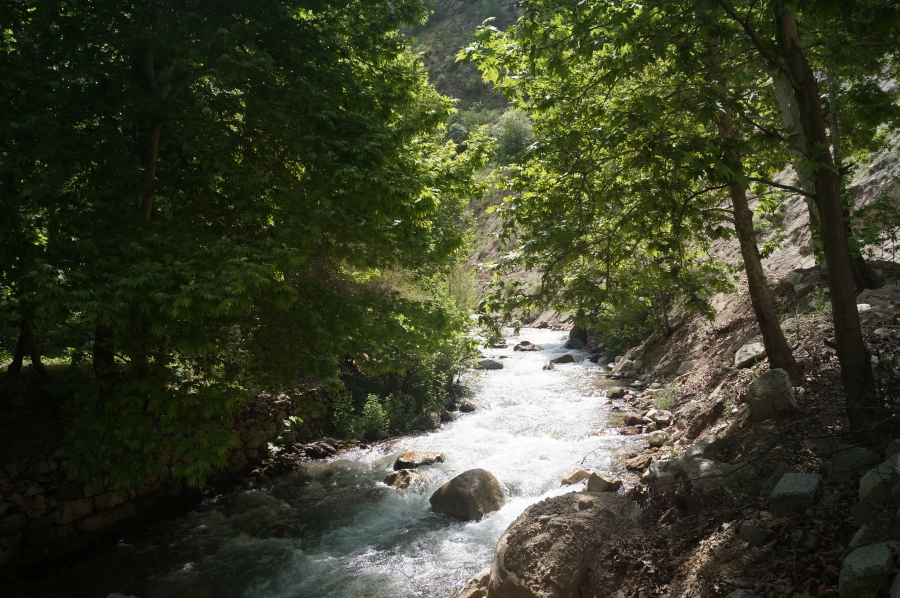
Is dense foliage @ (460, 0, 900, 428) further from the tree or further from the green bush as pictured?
the green bush

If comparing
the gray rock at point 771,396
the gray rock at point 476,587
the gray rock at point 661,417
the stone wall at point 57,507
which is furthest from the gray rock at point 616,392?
the stone wall at point 57,507

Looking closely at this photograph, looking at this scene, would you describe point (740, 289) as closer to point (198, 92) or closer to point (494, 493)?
point (494, 493)

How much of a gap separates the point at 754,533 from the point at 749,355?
5476mm

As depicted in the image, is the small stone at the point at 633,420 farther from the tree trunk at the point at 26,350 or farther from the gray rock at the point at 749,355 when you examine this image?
the tree trunk at the point at 26,350

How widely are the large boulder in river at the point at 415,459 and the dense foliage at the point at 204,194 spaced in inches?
142

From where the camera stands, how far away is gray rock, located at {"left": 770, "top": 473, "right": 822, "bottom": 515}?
3.85 m

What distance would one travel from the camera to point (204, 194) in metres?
6.96

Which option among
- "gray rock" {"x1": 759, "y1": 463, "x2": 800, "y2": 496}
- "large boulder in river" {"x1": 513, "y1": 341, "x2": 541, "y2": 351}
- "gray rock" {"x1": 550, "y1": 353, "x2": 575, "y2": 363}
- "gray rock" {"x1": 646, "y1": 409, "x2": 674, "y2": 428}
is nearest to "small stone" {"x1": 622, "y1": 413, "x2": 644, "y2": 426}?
"gray rock" {"x1": 646, "y1": 409, "x2": 674, "y2": 428}

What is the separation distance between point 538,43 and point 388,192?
204cm

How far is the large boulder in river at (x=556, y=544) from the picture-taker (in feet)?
14.9

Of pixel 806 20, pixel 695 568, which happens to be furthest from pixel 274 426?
→ pixel 806 20

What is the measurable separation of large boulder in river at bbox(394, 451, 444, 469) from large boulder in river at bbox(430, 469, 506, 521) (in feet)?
5.64

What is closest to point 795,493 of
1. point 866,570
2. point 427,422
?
point 866,570

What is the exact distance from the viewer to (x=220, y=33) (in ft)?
18.0
